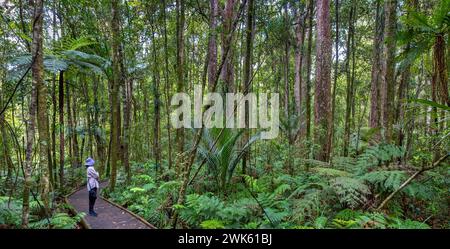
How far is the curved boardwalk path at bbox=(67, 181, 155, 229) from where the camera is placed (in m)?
5.47

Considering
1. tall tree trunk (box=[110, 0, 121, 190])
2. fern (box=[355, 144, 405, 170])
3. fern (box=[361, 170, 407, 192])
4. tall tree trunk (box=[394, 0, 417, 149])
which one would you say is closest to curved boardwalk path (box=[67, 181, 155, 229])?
tall tree trunk (box=[110, 0, 121, 190])

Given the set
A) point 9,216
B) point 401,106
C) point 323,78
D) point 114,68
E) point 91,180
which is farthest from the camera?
point 114,68

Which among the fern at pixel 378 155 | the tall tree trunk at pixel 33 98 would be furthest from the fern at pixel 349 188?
the tall tree trunk at pixel 33 98

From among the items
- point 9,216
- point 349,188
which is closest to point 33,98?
point 9,216

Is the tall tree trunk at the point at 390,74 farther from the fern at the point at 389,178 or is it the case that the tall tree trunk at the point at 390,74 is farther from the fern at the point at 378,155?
the fern at the point at 389,178

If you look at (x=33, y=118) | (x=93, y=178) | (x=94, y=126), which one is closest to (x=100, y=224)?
(x=93, y=178)

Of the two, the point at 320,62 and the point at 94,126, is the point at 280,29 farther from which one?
the point at 94,126

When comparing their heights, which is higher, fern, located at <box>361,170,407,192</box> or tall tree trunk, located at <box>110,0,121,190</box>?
tall tree trunk, located at <box>110,0,121,190</box>

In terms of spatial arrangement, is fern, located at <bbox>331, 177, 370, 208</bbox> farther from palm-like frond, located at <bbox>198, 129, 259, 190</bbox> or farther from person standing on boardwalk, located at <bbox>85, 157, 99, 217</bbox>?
person standing on boardwalk, located at <bbox>85, 157, 99, 217</bbox>

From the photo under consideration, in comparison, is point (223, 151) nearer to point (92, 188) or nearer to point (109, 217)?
point (109, 217)

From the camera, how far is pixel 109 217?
20.1ft

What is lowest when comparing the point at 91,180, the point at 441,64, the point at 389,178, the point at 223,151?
the point at 91,180
